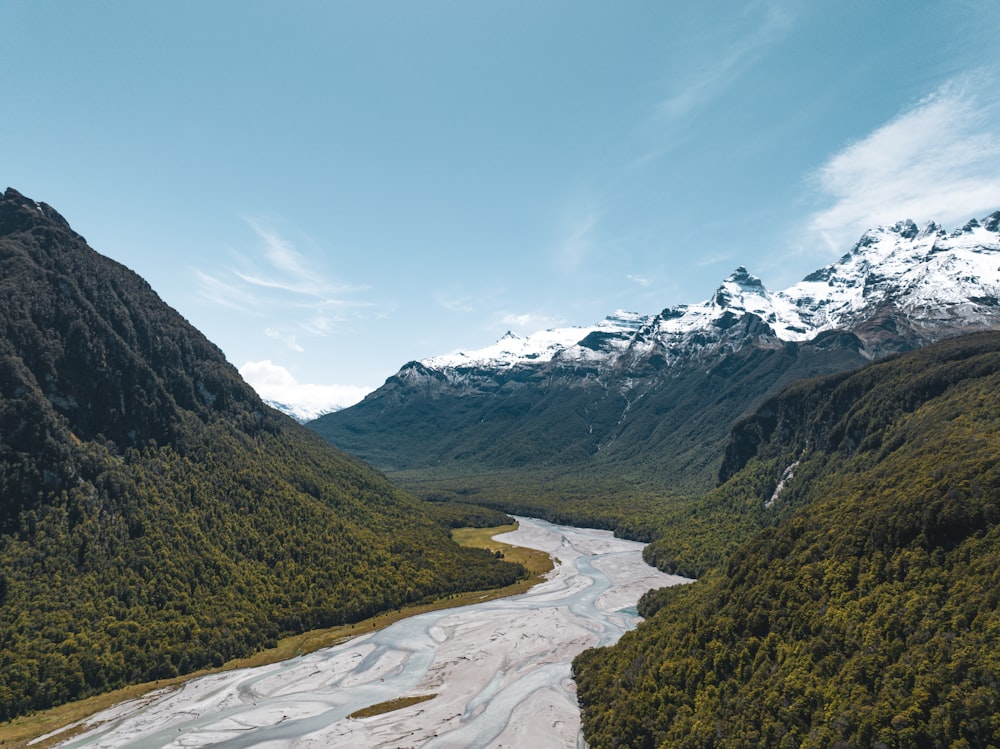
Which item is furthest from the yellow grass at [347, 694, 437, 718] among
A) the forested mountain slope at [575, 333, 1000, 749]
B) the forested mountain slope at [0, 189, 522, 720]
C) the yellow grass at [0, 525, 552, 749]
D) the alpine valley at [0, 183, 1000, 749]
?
the forested mountain slope at [0, 189, 522, 720]

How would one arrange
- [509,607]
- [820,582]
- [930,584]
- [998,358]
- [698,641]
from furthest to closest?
[509,607]
[998,358]
[698,641]
[820,582]
[930,584]

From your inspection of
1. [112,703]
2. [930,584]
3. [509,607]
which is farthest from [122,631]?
[930,584]

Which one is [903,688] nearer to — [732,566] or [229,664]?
[732,566]

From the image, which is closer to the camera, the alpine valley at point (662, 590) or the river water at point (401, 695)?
the alpine valley at point (662, 590)

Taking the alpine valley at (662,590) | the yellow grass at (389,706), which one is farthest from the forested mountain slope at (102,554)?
the yellow grass at (389,706)

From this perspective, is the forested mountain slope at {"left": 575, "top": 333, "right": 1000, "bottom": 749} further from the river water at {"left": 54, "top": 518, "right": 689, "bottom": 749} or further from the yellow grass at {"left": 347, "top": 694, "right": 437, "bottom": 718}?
A: the yellow grass at {"left": 347, "top": 694, "right": 437, "bottom": 718}

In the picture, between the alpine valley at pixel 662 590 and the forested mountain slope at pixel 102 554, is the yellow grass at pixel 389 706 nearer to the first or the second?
the alpine valley at pixel 662 590

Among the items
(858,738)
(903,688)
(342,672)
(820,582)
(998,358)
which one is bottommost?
(342,672)
